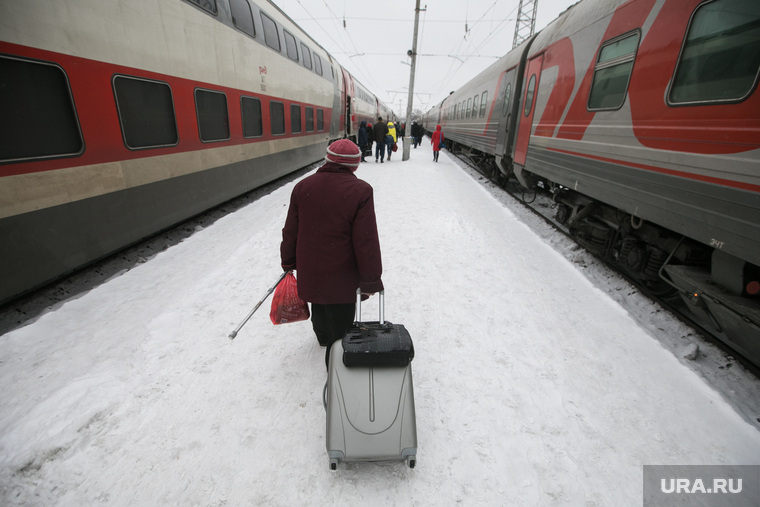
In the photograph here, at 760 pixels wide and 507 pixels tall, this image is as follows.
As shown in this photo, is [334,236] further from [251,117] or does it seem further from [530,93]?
[530,93]

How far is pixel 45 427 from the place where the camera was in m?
2.04

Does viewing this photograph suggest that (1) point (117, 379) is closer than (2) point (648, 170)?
Yes

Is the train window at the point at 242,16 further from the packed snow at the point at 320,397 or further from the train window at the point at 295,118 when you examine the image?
the packed snow at the point at 320,397

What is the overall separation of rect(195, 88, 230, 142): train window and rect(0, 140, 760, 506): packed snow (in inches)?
96.9

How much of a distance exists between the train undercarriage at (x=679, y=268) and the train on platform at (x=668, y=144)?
1cm

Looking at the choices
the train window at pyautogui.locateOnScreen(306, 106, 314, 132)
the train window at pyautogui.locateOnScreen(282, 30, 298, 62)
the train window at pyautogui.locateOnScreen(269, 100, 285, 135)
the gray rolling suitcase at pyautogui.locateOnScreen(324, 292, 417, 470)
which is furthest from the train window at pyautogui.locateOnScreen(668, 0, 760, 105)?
the train window at pyautogui.locateOnScreen(306, 106, 314, 132)

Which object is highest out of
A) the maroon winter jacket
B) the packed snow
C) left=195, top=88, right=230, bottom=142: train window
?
left=195, top=88, right=230, bottom=142: train window

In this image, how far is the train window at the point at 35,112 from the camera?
278 cm

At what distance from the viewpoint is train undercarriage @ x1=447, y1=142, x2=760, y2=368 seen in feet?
8.60

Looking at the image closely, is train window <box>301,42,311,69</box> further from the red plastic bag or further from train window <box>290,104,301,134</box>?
the red plastic bag

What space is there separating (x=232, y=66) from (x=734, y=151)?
6.78m

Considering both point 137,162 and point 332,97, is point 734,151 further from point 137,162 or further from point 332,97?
point 332,97

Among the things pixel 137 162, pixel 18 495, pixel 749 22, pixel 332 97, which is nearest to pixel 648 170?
pixel 749 22

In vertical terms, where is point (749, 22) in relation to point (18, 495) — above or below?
above
